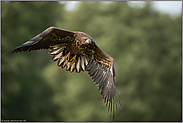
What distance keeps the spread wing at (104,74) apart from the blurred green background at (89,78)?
11194mm

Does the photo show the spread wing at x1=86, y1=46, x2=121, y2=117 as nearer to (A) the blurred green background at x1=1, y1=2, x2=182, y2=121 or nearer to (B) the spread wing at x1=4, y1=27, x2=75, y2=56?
(B) the spread wing at x1=4, y1=27, x2=75, y2=56

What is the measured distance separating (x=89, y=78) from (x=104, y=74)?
11.5 m

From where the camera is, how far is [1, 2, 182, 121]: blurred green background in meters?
18.2

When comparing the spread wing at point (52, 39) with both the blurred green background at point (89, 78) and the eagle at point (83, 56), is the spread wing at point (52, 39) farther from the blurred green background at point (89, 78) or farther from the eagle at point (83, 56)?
the blurred green background at point (89, 78)

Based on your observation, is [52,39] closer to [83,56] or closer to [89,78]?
[83,56]

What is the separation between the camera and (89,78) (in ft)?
59.9

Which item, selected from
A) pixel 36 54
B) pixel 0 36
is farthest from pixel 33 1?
pixel 0 36

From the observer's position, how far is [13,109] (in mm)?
18516

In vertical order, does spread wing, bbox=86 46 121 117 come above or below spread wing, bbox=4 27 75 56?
below

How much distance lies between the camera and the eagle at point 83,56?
6.14m

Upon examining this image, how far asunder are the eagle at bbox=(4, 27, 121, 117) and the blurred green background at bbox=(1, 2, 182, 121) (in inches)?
431

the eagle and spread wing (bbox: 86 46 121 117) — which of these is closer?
the eagle

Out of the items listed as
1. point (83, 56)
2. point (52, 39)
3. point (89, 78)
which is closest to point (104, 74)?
point (83, 56)

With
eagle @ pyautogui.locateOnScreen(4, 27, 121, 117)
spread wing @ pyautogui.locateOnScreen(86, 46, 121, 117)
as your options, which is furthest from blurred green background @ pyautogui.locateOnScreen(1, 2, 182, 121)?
spread wing @ pyautogui.locateOnScreen(86, 46, 121, 117)
